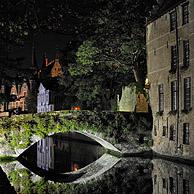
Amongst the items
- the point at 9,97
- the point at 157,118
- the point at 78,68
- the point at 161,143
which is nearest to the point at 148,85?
the point at 157,118

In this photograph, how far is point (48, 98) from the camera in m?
60.1

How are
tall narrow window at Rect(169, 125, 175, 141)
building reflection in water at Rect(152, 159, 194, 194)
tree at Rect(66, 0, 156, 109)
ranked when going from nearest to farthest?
building reflection in water at Rect(152, 159, 194, 194) → tall narrow window at Rect(169, 125, 175, 141) → tree at Rect(66, 0, 156, 109)

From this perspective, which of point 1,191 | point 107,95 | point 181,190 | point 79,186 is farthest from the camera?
point 107,95

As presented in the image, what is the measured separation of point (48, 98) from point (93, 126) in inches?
1406

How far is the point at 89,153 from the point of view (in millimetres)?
29984

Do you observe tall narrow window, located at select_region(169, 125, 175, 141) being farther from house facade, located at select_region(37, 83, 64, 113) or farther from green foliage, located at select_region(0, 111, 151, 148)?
house facade, located at select_region(37, 83, 64, 113)

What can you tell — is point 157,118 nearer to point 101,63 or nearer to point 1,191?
point 101,63

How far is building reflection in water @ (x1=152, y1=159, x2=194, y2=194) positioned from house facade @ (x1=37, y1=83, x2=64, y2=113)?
3925 centimetres

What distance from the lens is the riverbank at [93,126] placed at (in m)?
24.3

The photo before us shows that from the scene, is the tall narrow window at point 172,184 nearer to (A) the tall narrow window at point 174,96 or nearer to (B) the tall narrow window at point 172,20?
(A) the tall narrow window at point 174,96

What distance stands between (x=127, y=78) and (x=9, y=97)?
79.1 ft

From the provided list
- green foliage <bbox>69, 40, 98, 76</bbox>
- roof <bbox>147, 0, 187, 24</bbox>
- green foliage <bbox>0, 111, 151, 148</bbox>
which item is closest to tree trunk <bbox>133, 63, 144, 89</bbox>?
green foliage <bbox>69, 40, 98, 76</bbox>

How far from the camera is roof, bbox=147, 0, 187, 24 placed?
21530mm

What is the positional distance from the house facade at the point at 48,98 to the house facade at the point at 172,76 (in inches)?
1341
